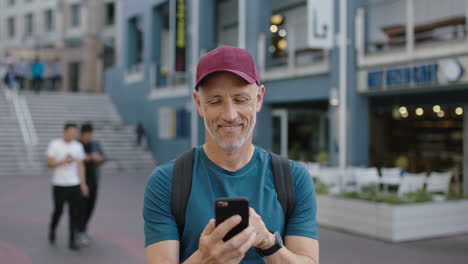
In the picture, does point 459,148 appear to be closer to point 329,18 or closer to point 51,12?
point 329,18

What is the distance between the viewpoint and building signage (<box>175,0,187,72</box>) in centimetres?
2086

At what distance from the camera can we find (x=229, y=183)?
1842 millimetres

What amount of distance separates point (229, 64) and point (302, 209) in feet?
2.01

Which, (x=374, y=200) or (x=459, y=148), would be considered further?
(x=459, y=148)

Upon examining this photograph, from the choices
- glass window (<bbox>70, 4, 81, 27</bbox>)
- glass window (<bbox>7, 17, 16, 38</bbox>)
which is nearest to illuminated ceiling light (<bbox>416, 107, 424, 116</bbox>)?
glass window (<bbox>70, 4, 81, 27</bbox>)

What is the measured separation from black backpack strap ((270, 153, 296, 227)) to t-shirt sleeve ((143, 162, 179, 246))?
0.39 metres

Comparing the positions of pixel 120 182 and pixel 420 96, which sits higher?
pixel 420 96

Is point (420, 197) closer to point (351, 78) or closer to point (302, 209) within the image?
point (351, 78)

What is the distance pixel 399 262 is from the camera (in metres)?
6.68

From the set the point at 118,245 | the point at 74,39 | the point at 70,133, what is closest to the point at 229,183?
the point at 70,133

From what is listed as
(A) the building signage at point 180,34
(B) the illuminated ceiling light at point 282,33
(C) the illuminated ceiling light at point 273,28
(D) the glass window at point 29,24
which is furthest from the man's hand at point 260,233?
(D) the glass window at point 29,24

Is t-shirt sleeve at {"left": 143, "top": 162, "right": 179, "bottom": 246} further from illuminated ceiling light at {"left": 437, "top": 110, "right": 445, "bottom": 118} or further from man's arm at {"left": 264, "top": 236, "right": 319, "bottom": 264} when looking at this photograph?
illuminated ceiling light at {"left": 437, "top": 110, "right": 445, "bottom": 118}

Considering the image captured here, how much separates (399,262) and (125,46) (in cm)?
2360

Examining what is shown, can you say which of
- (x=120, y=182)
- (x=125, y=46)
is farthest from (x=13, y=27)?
(x=120, y=182)
